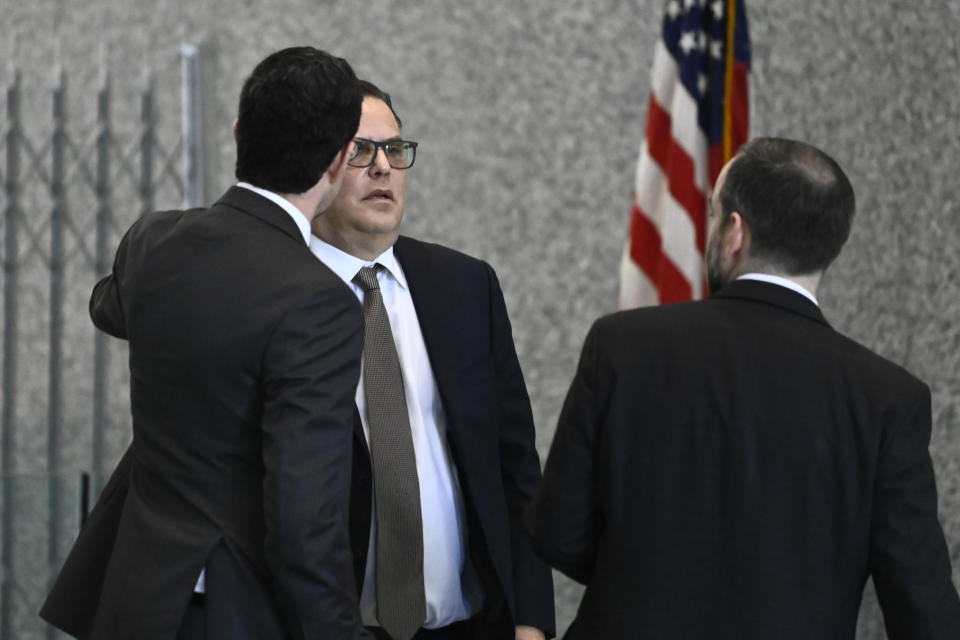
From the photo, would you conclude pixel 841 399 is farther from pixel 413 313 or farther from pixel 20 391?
pixel 20 391

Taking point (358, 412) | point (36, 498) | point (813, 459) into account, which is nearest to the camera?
point (813, 459)

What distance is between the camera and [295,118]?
1339 millimetres

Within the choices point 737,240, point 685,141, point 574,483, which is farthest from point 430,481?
point 685,141

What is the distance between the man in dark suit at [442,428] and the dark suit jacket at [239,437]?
291mm

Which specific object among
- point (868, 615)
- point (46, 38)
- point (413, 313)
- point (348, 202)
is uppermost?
A: point (46, 38)

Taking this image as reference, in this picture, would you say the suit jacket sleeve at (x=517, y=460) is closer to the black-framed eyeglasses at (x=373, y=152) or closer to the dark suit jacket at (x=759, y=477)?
the black-framed eyeglasses at (x=373, y=152)

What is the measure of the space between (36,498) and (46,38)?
1394 mm

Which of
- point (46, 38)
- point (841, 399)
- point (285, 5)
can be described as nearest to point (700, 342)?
point (841, 399)

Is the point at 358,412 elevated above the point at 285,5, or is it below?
below

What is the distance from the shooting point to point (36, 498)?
329 centimetres

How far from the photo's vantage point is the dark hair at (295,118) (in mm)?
1338

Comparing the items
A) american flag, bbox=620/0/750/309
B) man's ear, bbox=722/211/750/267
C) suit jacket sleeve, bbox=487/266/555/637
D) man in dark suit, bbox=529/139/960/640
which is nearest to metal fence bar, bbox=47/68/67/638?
american flag, bbox=620/0/750/309

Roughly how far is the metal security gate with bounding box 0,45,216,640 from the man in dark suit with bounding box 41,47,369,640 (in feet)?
6.67

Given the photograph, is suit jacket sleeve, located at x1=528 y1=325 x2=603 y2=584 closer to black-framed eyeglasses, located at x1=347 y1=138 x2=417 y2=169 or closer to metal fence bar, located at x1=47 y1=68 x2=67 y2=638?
black-framed eyeglasses, located at x1=347 y1=138 x2=417 y2=169
